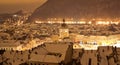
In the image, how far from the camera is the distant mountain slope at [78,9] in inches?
5668

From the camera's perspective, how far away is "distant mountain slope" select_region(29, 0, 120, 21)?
5668 inches

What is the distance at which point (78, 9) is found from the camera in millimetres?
165250

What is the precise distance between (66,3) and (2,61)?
151m

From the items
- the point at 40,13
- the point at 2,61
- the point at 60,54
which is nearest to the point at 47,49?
the point at 60,54

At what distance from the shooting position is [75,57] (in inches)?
1242

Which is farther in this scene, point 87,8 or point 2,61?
point 87,8

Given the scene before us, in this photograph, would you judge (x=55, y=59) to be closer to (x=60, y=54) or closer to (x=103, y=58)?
(x=60, y=54)

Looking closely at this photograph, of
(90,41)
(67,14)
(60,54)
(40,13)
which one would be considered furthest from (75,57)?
(40,13)

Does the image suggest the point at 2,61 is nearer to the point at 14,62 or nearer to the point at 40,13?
the point at 14,62

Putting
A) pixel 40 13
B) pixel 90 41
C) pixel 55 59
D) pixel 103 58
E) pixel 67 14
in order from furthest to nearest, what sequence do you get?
pixel 40 13
pixel 67 14
pixel 90 41
pixel 103 58
pixel 55 59

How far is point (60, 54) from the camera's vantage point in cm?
2927

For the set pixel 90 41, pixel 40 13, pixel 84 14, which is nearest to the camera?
pixel 90 41

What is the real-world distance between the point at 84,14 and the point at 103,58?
124m

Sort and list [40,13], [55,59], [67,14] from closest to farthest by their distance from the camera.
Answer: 1. [55,59]
2. [67,14]
3. [40,13]
